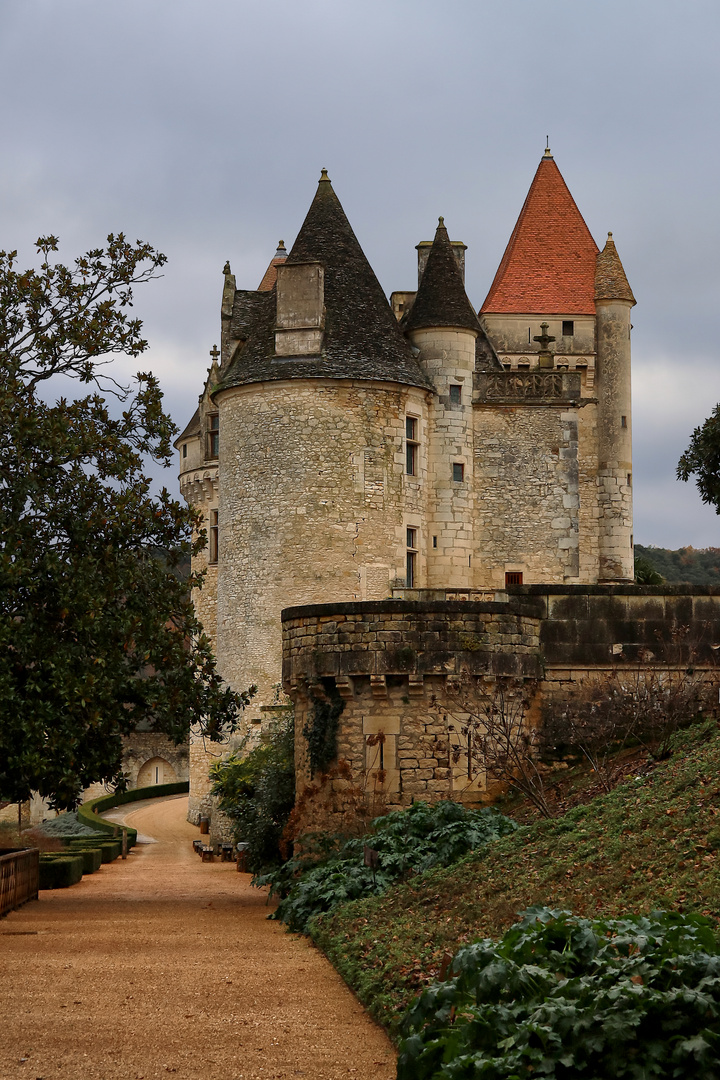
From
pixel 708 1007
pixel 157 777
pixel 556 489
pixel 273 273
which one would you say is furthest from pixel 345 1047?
pixel 157 777

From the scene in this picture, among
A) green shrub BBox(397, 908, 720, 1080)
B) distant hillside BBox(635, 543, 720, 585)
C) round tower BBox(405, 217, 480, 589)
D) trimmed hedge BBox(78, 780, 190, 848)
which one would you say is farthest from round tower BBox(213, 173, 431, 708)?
distant hillside BBox(635, 543, 720, 585)

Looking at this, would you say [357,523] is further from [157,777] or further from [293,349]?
[157,777]

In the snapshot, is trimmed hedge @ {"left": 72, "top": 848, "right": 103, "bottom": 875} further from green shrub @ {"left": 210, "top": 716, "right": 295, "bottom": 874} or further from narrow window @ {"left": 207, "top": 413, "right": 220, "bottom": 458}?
narrow window @ {"left": 207, "top": 413, "right": 220, "bottom": 458}

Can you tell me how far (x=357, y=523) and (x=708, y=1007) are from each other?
86.9ft

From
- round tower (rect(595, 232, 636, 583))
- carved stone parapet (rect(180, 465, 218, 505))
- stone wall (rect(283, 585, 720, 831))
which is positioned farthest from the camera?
carved stone parapet (rect(180, 465, 218, 505))

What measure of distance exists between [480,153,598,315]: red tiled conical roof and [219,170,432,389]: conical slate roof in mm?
9814

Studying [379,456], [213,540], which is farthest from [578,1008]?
[213,540]


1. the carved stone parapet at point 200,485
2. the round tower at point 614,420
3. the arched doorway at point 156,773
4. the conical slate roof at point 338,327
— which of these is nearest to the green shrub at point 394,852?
the conical slate roof at point 338,327

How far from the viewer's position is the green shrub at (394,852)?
14.5 meters

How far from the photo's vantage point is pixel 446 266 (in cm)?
3600

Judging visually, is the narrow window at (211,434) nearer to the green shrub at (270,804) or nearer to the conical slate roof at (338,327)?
the conical slate roof at (338,327)

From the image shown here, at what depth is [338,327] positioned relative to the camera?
33844 millimetres

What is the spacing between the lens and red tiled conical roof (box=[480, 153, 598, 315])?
43844 millimetres

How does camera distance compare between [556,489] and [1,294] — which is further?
[556,489]
